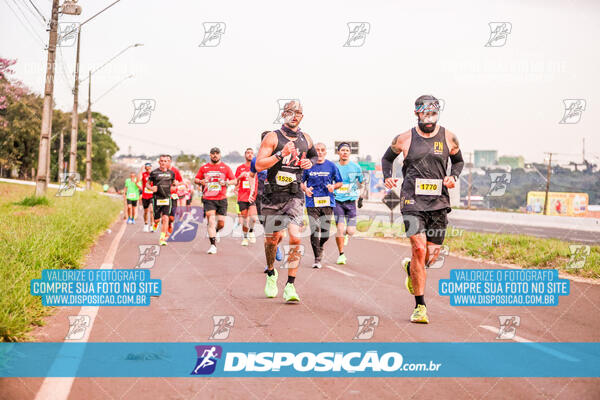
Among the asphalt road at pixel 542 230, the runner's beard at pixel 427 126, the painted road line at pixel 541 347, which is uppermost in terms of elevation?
the runner's beard at pixel 427 126

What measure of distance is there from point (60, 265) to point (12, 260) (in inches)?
75.1

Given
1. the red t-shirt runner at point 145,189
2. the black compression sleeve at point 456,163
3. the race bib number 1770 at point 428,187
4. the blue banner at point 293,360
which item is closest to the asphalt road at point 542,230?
the red t-shirt runner at point 145,189

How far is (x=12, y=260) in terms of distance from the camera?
7.78 meters

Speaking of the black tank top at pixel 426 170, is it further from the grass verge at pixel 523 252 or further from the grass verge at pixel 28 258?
the grass verge at pixel 523 252

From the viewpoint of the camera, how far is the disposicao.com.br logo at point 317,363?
5164 millimetres

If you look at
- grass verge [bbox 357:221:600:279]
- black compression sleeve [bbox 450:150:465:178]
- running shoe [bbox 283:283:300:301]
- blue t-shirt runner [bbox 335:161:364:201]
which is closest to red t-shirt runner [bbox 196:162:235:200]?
blue t-shirt runner [bbox 335:161:364:201]

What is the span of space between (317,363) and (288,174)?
3.25 metres

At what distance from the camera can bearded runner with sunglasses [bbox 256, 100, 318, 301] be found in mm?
7977

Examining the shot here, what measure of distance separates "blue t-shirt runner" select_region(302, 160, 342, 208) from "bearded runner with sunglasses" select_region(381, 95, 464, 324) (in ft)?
15.3

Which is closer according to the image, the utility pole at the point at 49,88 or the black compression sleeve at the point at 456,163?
the black compression sleeve at the point at 456,163

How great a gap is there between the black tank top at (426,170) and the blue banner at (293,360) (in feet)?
5.86

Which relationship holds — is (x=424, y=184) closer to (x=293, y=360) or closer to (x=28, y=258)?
(x=293, y=360)

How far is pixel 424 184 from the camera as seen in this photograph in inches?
285

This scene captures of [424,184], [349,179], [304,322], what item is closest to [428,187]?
[424,184]
